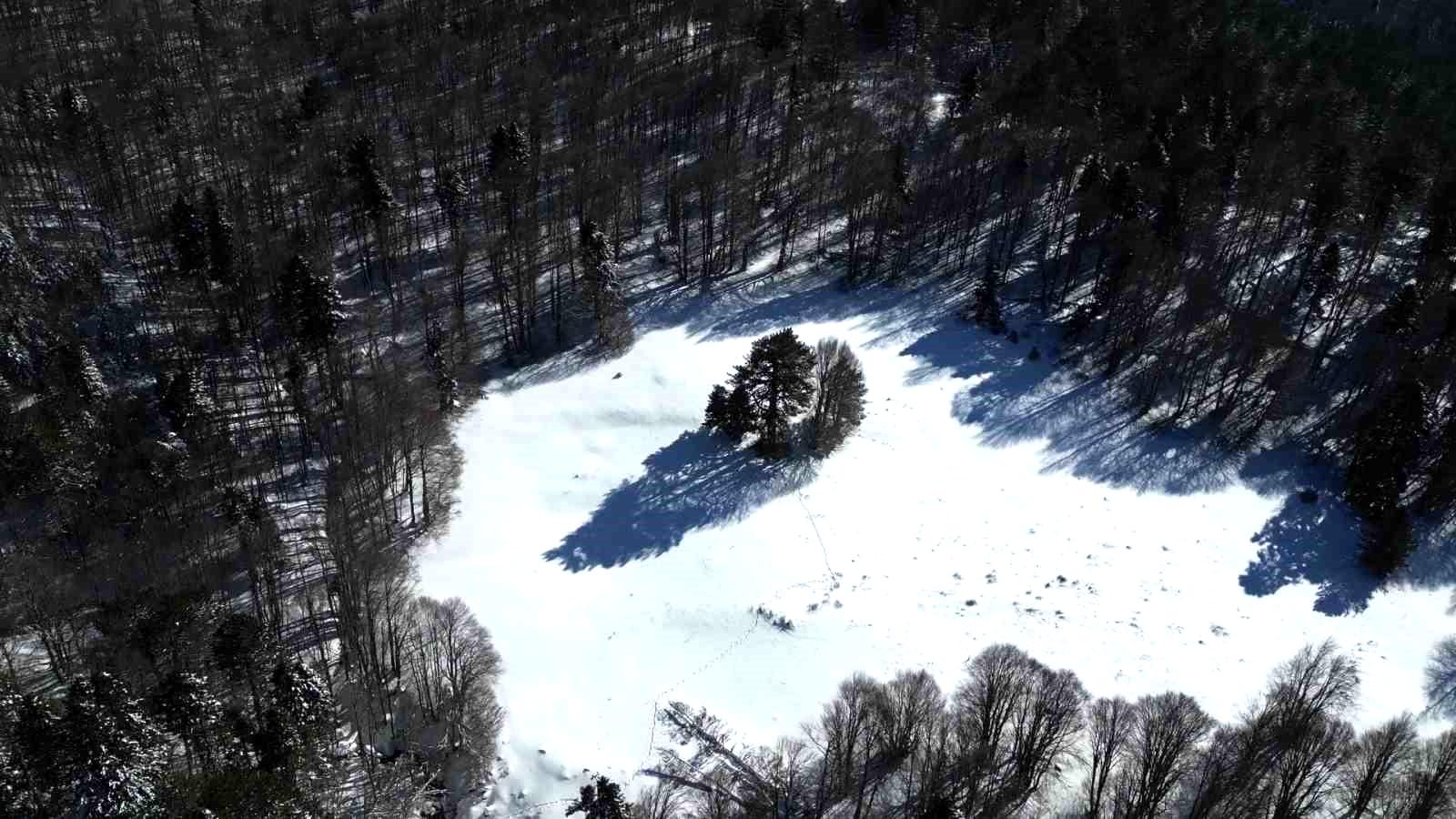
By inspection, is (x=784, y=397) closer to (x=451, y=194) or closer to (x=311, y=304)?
(x=311, y=304)

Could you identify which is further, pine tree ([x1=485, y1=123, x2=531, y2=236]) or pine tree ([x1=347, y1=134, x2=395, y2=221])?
pine tree ([x1=485, y1=123, x2=531, y2=236])

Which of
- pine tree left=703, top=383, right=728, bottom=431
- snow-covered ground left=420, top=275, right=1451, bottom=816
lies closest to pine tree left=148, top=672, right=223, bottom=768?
snow-covered ground left=420, top=275, right=1451, bottom=816

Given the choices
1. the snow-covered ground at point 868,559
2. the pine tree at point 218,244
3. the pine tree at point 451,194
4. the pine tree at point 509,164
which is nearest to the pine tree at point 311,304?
the pine tree at point 218,244

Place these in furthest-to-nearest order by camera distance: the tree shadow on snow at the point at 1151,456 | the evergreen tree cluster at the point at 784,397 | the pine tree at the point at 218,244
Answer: the pine tree at the point at 218,244 < the evergreen tree cluster at the point at 784,397 < the tree shadow on snow at the point at 1151,456

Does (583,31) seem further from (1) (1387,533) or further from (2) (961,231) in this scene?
(1) (1387,533)

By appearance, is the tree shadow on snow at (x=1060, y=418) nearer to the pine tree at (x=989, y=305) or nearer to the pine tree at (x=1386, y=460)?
the pine tree at (x=989, y=305)

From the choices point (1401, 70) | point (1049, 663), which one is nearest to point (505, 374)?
point (1049, 663)

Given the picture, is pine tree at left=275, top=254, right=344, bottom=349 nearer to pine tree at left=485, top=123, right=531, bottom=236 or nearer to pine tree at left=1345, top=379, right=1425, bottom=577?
pine tree at left=485, top=123, right=531, bottom=236
